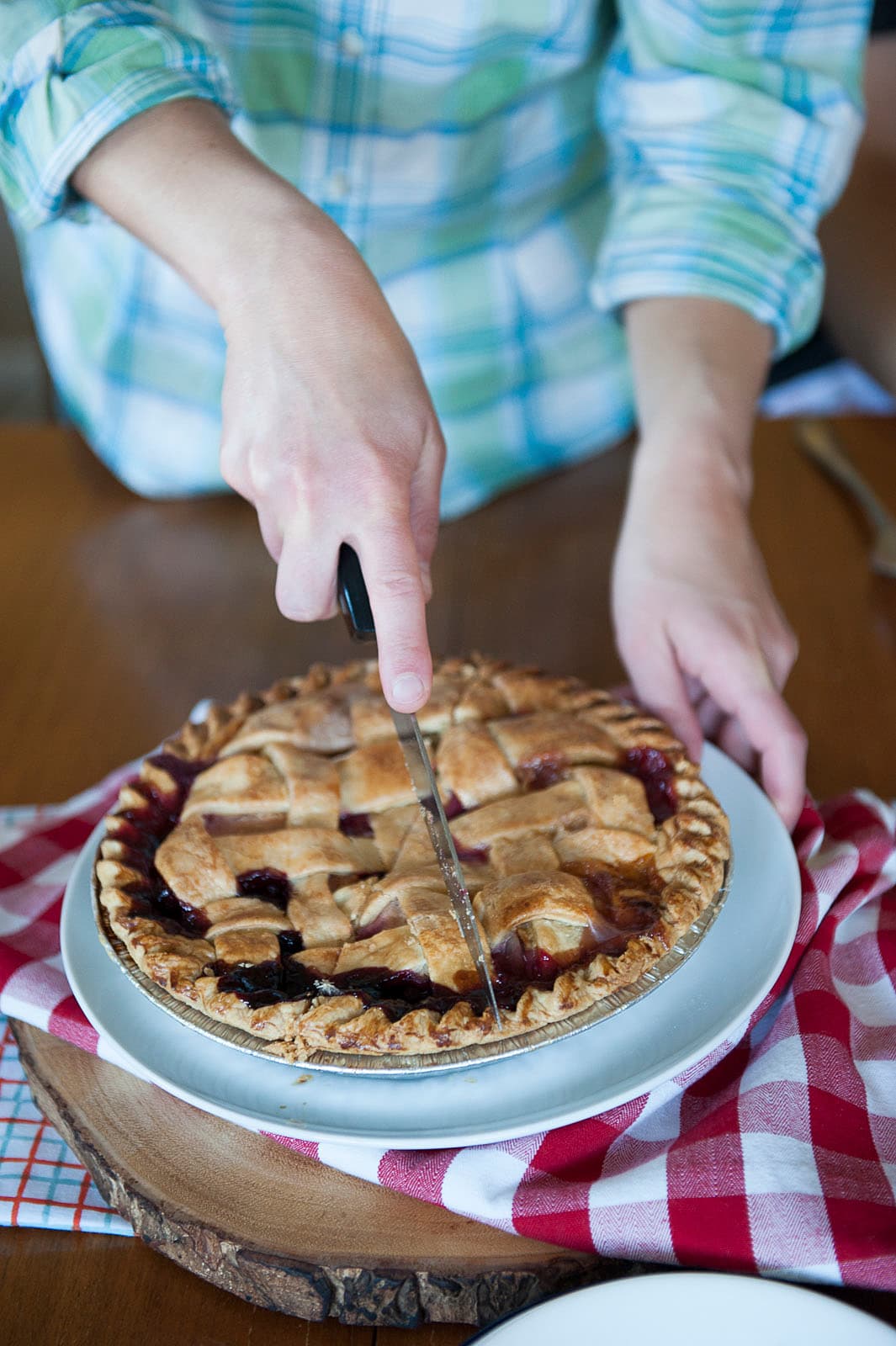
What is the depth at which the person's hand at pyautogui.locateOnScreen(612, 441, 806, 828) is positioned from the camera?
3.38 ft

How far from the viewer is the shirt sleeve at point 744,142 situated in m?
1.34

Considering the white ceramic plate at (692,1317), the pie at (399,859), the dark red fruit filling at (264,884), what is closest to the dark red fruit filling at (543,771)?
the pie at (399,859)

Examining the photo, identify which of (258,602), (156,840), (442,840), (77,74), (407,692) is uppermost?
(77,74)

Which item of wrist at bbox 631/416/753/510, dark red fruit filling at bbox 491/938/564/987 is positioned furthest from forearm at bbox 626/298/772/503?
dark red fruit filling at bbox 491/938/564/987

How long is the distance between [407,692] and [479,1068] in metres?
0.27

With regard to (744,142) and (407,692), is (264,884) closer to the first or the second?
(407,692)

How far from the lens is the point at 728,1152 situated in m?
0.74

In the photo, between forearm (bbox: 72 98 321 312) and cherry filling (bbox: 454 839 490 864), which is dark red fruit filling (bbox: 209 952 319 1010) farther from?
forearm (bbox: 72 98 321 312)

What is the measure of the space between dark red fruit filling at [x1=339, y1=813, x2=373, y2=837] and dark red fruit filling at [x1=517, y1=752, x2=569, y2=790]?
14cm

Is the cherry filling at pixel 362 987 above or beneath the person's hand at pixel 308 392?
beneath

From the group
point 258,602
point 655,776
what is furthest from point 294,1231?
point 258,602

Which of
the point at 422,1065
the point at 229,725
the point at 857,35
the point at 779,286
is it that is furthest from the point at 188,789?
the point at 857,35

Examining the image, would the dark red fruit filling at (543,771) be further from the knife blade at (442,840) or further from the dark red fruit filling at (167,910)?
the dark red fruit filling at (167,910)

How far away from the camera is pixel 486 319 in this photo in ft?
5.41
